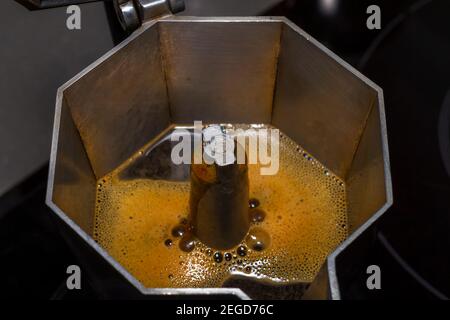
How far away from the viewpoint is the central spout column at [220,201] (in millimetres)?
649

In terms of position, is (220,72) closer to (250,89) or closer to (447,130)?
(250,89)

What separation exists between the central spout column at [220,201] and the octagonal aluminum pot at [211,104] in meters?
0.11

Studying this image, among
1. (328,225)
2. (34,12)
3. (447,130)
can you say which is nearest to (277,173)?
(328,225)

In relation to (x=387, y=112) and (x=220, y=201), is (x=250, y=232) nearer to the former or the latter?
(x=220, y=201)

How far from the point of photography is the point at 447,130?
78 centimetres

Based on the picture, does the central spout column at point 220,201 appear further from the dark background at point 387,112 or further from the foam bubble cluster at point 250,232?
the dark background at point 387,112

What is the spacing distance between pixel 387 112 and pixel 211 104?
0.20 metres

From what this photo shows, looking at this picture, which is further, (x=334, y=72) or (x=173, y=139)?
(x=173, y=139)

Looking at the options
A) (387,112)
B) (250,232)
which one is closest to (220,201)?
(250,232)

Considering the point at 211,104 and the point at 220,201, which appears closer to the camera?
the point at 220,201

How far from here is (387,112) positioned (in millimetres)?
812

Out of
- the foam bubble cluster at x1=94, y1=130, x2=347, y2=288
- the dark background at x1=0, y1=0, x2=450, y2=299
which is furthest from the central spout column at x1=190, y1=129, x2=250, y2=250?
the dark background at x1=0, y1=0, x2=450, y2=299

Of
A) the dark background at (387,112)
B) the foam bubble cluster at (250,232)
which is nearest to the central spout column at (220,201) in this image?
the foam bubble cluster at (250,232)

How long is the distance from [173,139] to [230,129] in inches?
2.6
